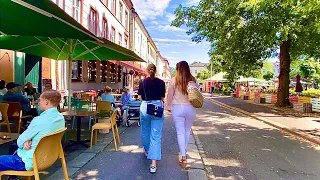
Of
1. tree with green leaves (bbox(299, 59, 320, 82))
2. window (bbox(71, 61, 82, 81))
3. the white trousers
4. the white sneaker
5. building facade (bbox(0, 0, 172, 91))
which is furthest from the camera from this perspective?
tree with green leaves (bbox(299, 59, 320, 82))

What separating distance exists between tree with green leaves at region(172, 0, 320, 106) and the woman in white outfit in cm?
846

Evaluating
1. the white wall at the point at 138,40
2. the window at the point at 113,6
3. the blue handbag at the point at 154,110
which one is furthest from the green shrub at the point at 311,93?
the white wall at the point at 138,40

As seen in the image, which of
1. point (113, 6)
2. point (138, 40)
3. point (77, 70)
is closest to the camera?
point (77, 70)

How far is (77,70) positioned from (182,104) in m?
13.6

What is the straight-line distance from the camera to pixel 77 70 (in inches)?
700

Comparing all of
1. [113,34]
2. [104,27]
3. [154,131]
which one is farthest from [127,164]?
[113,34]

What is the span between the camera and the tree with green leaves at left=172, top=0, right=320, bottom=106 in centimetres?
1473

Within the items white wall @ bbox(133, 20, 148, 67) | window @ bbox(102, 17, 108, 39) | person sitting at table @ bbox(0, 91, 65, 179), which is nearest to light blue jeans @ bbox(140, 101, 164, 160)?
person sitting at table @ bbox(0, 91, 65, 179)

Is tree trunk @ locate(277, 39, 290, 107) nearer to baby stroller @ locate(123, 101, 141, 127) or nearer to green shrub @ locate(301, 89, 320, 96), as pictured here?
green shrub @ locate(301, 89, 320, 96)

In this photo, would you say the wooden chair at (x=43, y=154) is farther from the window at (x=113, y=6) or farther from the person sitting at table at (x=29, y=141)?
the window at (x=113, y=6)

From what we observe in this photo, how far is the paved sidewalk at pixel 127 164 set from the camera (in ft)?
15.7

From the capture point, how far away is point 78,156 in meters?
5.76

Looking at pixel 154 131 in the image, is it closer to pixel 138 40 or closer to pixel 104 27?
pixel 104 27

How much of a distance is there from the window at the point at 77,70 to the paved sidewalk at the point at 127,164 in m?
10.9
